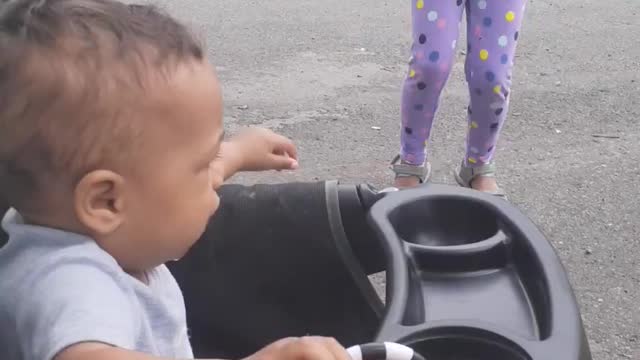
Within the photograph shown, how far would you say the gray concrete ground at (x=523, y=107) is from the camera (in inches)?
81.0

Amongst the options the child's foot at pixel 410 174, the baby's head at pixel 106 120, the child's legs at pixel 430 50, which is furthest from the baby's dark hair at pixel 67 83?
the child's foot at pixel 410 174

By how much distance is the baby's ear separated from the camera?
2.56 feet

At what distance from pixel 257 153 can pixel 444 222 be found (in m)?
0.27

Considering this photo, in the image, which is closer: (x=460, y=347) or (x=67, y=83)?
(x=67, y=83)

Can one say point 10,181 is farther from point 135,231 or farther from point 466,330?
point 466,330

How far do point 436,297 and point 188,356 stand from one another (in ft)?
1.05

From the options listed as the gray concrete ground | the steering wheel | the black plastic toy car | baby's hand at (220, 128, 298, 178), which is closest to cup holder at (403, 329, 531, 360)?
the black plastic toy car

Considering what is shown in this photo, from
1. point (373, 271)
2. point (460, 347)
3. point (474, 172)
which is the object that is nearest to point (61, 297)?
point (460, 347)

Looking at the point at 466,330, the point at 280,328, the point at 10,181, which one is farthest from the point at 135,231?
the point at 280,328

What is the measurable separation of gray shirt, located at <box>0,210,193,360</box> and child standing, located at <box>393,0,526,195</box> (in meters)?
1.12

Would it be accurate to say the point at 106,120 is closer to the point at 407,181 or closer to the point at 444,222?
the point at 444,222

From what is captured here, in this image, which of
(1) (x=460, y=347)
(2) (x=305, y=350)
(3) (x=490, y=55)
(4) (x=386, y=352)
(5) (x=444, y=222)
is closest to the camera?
(2) (x=305, y=350)

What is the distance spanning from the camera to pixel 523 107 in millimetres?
2789

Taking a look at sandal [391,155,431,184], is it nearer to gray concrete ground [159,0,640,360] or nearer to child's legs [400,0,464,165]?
child's legs [400,0,464,165]
